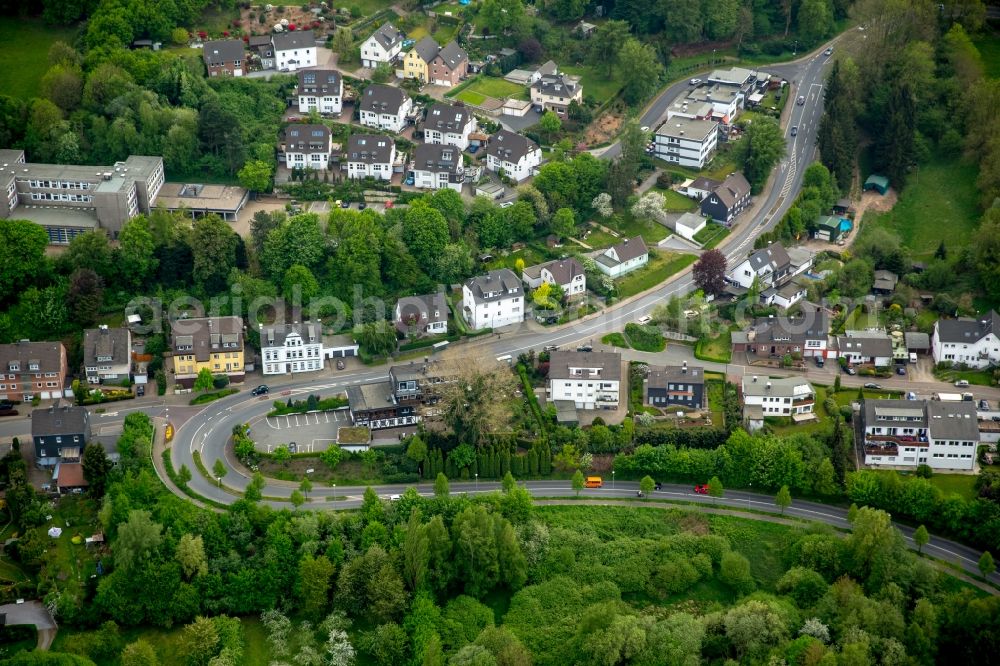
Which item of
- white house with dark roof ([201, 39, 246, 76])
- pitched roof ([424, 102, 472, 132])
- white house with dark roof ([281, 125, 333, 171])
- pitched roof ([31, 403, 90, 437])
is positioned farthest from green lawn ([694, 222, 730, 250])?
pitched roof ([31, 403, 90, 437])

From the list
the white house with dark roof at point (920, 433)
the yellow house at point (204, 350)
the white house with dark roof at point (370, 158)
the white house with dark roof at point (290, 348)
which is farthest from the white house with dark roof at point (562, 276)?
the white house with dark roof at point (920, 433)

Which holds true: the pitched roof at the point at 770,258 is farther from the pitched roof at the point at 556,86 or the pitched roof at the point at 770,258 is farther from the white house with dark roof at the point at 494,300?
the pitched roof at the point at 556,86

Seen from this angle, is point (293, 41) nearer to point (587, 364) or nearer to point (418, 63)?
point (418, 63)

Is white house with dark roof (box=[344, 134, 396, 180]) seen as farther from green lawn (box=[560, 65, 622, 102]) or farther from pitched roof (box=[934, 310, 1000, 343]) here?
pitched roof (box=[934, 310, 1000, 343])

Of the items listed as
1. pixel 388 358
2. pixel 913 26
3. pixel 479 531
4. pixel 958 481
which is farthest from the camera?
pixel 913 26

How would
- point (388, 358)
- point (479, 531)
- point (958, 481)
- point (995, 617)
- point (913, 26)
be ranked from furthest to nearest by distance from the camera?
point (913, 26) < point (388, 358) < point (958, 481) < point (479, 531) < point (995, 617)

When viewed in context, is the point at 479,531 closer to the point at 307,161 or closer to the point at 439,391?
the point at 439,391

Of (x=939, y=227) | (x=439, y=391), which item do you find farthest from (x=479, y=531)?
(x=939, y=227)
